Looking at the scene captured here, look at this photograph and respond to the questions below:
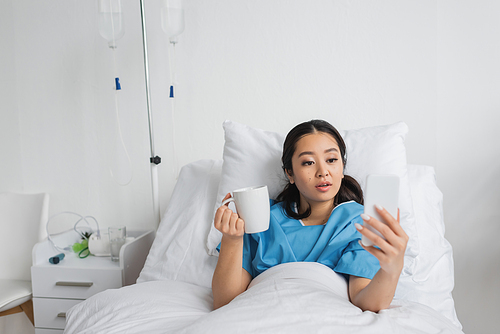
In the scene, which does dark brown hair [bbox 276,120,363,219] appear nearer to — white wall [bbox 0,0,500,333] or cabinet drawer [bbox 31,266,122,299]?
white wall [bbox 0,0,500,333]

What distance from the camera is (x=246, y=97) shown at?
1731 millimetres

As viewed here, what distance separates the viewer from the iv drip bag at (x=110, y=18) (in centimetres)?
152

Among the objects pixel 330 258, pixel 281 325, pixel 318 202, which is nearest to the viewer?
pixel 281 325

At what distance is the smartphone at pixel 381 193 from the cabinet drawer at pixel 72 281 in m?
1.10

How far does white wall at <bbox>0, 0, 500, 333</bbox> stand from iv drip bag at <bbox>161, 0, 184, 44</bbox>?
212 millimetres

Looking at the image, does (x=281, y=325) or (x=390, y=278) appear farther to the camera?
(x=390, y=278)

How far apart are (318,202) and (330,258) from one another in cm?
17

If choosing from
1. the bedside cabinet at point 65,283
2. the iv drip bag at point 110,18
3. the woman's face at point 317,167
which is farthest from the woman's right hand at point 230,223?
the iv drip bag at point 110,18

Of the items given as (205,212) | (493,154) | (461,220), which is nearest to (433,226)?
(461,220)

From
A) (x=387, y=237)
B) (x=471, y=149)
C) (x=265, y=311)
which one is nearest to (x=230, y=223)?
(x=265, y=311)

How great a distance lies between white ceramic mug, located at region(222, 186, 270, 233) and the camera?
0.85 metres

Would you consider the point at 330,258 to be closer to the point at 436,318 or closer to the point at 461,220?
the point at 436,318

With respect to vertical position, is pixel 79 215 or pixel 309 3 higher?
pixel 309 3

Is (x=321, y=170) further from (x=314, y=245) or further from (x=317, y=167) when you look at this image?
(x=314, y=245)
